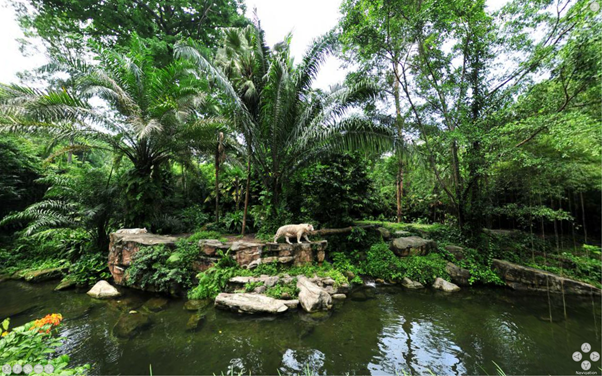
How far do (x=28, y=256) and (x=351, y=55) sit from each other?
44.9 feet

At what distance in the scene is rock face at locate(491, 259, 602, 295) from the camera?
17.2 ft

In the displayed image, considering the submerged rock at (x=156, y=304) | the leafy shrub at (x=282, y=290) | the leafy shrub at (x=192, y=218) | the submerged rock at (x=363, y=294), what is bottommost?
the submerged rock at (x=363, y=294)

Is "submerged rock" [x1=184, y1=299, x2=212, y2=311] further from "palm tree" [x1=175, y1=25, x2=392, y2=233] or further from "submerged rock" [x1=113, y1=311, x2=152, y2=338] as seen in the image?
"palm tree" [x1=175, y1=25, x2=392, y2=233]

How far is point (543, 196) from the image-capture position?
22.0ft

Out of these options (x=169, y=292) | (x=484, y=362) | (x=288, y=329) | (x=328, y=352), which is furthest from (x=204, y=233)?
(x=484, y=362)

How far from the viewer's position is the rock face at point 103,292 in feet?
16.9

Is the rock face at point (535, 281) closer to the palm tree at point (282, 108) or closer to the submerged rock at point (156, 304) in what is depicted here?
the palm tree at point (282, 108)

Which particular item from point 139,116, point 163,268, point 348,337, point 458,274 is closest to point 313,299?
point 348,337

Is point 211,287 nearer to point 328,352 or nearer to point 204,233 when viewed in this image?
point 204,233

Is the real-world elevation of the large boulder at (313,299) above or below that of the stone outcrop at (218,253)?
below

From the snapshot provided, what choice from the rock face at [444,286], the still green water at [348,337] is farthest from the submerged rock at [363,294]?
the rock face at [444,286]

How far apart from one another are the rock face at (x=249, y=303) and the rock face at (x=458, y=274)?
501 centimetres

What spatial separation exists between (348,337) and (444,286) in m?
3.71

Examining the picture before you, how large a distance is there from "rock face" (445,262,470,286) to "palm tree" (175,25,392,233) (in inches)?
162
